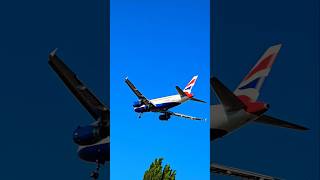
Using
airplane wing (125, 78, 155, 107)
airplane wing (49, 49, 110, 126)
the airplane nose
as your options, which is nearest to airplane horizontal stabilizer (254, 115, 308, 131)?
airplane wing (49, 49, 110, 126)

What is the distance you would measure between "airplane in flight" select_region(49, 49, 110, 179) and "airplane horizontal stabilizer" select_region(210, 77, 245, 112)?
5281mm

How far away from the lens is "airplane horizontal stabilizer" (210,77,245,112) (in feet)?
116

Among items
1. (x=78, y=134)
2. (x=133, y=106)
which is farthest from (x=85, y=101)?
(x=133, y=106)

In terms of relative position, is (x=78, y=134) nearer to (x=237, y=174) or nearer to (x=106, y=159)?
(x=106, y=159)

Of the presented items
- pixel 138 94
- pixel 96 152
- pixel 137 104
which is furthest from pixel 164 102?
pixel 96 152

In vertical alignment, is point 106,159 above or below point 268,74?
below

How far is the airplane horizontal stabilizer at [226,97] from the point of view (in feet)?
116

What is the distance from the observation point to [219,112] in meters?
39.2

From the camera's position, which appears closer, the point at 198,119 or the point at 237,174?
the point at 198,119

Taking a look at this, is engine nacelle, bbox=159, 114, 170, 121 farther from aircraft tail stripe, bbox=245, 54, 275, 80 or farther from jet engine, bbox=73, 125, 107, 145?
aircraft tail stripe, bbox=245, 54, 275, 80

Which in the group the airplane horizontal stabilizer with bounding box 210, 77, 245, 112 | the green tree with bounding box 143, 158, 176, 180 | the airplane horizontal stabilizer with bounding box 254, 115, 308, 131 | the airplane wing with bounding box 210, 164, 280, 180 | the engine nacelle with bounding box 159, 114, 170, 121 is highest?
the airplane horizontal stabilizer with bounding box 210, 77, 245, 112

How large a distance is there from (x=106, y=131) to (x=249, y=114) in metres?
6.91

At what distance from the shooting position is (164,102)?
3341 centimetres

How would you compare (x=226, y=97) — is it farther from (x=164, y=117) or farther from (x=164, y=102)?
(x=164, y=117)
